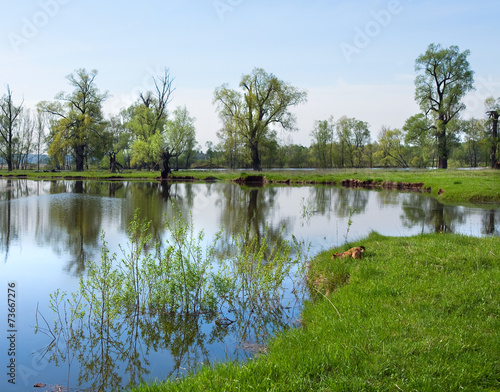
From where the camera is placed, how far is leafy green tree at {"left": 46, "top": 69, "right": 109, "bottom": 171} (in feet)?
204

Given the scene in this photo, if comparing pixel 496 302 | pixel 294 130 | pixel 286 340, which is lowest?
pixel 286 340

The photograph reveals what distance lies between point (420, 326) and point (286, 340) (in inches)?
68.0

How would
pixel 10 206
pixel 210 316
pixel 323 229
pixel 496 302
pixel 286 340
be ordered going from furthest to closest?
1. pixel 10 206
2. pixel 323 229
3. pixel 210 316
4. pixel 496 302
5. pixel 286 340

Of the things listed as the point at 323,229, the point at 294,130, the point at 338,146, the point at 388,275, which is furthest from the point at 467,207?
the point at 338,146

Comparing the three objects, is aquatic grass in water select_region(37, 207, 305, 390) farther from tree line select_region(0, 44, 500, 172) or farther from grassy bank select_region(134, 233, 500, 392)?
tree line select_region(0, 44, 500, 172)

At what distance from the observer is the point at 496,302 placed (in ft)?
18.1

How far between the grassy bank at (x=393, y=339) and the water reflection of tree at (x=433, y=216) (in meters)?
7.51

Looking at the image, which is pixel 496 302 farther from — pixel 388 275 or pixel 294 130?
pixel 294 130

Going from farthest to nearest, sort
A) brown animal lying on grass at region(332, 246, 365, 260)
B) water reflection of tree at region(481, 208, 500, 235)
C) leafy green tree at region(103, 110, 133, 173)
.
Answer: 1. leafy green tree at region(103, 110, 133, 173)
2. water reflection of tree at region(481, 208, 500, 235)
3. brown animal lying on grass at region(332, 246, 365, 260)

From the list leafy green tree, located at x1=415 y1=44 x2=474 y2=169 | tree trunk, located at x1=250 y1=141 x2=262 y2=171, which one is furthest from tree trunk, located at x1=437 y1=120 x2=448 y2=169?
tree trunk, located at x1=250 y1=141 x2=262 y2=171

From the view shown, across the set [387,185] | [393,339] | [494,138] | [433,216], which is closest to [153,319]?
[393,339]

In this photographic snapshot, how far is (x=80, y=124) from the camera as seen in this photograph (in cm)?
6325

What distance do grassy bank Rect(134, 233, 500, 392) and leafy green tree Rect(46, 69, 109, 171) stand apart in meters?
63.2

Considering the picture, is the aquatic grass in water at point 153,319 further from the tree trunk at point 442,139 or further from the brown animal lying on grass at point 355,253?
the tree trunk at point 442,139
